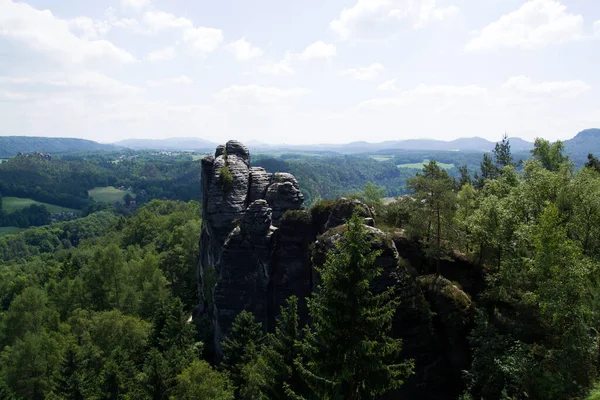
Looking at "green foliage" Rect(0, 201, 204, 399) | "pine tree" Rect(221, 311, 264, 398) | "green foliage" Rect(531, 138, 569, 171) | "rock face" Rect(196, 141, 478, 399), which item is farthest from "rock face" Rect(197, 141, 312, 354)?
"green foliage" Rect(531, 138, 569, 171)

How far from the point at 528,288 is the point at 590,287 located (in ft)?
15.8

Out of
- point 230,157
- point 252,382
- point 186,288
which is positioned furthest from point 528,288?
point 186,288

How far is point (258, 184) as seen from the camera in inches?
2024

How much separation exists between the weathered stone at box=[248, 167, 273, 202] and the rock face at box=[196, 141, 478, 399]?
0.44 feet

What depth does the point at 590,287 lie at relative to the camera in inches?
786

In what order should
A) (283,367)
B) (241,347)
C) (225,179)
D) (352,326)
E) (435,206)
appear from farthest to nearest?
(225,179) → (241,347) → (435,206) → (283,367) → (352,326)

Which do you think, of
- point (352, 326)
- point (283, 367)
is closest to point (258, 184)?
point (283, 367)

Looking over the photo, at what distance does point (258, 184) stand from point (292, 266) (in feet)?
46.2

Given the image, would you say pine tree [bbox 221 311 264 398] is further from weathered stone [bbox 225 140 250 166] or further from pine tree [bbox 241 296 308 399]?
weathered stone [bbox 225 140 250 166]

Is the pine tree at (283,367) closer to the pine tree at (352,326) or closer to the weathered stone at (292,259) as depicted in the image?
the pine tree at (352,326)

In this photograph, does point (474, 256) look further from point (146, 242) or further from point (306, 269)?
point (146, 242)

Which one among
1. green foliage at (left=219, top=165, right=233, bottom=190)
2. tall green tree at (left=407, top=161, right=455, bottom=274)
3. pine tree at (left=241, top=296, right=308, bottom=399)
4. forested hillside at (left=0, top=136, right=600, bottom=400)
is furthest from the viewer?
green foliage at (left=219, top=165, right=233, bottom=190)

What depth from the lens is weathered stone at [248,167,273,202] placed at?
5050 centimetres

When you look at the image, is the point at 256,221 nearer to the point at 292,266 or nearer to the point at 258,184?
the point at 292,266
